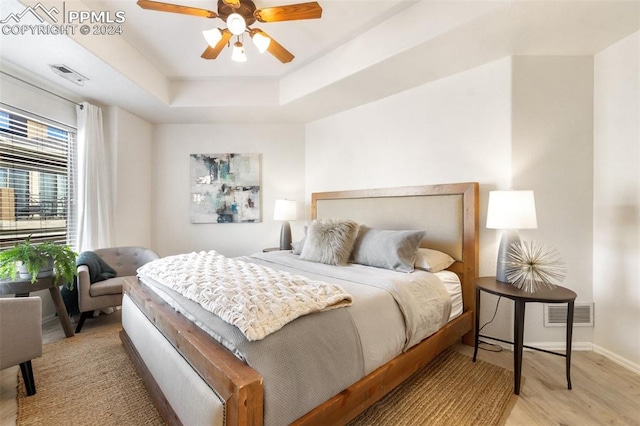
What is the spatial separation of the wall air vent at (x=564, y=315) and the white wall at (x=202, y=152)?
2.94 meters

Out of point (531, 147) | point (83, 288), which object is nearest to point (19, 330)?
point (83, 288)

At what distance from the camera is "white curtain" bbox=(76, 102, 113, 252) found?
3152mm

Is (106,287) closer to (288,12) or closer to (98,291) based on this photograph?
(98,291)

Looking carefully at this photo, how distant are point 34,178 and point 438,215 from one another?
13.5 ft

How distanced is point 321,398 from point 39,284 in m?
2.60

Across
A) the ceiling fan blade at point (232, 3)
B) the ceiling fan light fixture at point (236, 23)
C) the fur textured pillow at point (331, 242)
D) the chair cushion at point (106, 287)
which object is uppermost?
the ceiling fan blade at point (232, 3)

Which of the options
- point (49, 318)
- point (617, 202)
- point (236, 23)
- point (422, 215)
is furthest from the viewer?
point (49, 318)

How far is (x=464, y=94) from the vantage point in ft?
8.54

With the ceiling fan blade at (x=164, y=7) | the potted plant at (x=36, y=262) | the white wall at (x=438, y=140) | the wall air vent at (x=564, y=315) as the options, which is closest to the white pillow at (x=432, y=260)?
the white wall at (x=438, y=140)

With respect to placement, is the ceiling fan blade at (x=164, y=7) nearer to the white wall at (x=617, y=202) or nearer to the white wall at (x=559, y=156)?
the white wall at (x=559, y=156)

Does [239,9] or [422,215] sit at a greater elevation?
[239,9]

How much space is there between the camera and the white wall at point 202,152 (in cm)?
410

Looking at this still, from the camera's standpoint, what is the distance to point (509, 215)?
1.98 m

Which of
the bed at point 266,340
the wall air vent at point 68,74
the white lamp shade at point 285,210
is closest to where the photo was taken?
the bed at point 266,340
